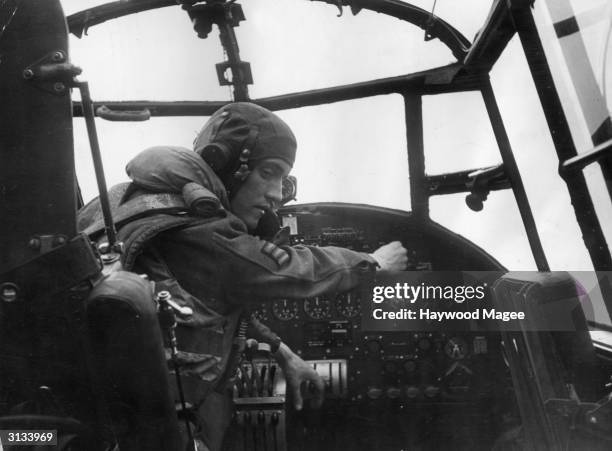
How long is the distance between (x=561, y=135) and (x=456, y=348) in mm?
1047

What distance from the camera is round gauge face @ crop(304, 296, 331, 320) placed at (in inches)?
87.4

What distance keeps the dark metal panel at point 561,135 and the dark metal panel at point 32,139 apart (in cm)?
107

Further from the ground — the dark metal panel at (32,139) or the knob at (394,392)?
the dark metal panel at (32,139)

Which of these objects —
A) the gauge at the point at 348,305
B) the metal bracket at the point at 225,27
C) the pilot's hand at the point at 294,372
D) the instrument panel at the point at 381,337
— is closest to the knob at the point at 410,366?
the instrument panel at the point at 381,337

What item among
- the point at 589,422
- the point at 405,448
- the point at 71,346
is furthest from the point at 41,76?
the point at 405,448

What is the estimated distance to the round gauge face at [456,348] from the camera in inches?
83.8

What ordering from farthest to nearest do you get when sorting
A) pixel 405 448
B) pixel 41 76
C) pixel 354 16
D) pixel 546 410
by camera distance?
pixel 405 448 < pixel 354 16 < pixel 546 410 < pixel 41 76

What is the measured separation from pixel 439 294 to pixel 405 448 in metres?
0.92

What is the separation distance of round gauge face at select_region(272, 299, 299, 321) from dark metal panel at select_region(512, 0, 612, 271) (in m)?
1.17

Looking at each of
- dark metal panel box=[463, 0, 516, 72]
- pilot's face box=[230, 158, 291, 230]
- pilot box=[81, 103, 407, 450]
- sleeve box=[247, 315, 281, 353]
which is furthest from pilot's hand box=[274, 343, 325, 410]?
dark metal panel box=[463, 0, 516, 72]

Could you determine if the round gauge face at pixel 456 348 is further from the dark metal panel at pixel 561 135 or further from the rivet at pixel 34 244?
the rivet at pixel 34 244

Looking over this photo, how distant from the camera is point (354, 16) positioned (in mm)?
1834

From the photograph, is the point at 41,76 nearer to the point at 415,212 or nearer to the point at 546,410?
the point at 546,410

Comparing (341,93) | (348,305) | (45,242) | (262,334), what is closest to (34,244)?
(45,242)
